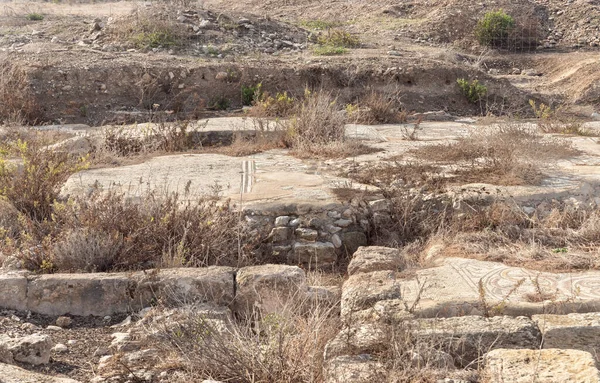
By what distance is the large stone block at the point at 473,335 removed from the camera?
376 centimetres

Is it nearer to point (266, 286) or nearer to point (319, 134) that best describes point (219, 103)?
point (319, 134)

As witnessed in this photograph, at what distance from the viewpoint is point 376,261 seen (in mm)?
5102

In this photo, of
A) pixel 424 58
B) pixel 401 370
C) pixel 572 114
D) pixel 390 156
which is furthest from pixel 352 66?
pixel 401 370

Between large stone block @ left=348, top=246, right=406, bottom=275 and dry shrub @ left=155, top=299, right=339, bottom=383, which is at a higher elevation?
dry shrub @ left=155, top=299, right=339, bottom=383

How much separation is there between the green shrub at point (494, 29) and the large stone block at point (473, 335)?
1328 cm

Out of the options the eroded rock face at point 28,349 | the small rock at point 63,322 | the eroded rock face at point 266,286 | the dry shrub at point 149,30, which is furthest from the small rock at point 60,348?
the dry shrub at point 149,30

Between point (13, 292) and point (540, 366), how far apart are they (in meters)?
3.33

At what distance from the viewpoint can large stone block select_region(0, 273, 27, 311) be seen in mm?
4711

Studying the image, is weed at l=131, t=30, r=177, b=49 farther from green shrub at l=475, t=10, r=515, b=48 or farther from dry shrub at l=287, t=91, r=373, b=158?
green shrub at l=475, t=10, r=515, b=48

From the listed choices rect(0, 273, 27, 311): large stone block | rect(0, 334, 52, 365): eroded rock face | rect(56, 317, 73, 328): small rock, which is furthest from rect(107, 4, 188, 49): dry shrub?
rect(0, 334, 52, 365): eroded rock face

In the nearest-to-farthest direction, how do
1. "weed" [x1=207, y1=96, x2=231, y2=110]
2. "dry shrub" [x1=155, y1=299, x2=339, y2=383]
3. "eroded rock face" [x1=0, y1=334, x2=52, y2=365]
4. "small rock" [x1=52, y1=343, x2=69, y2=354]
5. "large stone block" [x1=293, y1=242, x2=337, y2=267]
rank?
"dry shrub" [x1=155, y1=299, x2=339, y2=383], "eroded rock face" [x1=0, y1=334, x2=52, y2=365], "small rock" [x1=52, y1=343, x2=69, y2=354], "large stone block" [x1=293, y1=242, x2=337, y2=267], "weed" [x1=207, y1=96, x2=231, y2=110]

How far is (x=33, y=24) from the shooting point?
50.7 feet

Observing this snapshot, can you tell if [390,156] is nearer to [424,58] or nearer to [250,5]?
[424,58]

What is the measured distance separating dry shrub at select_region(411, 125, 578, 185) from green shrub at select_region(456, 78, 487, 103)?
13.4 feet
